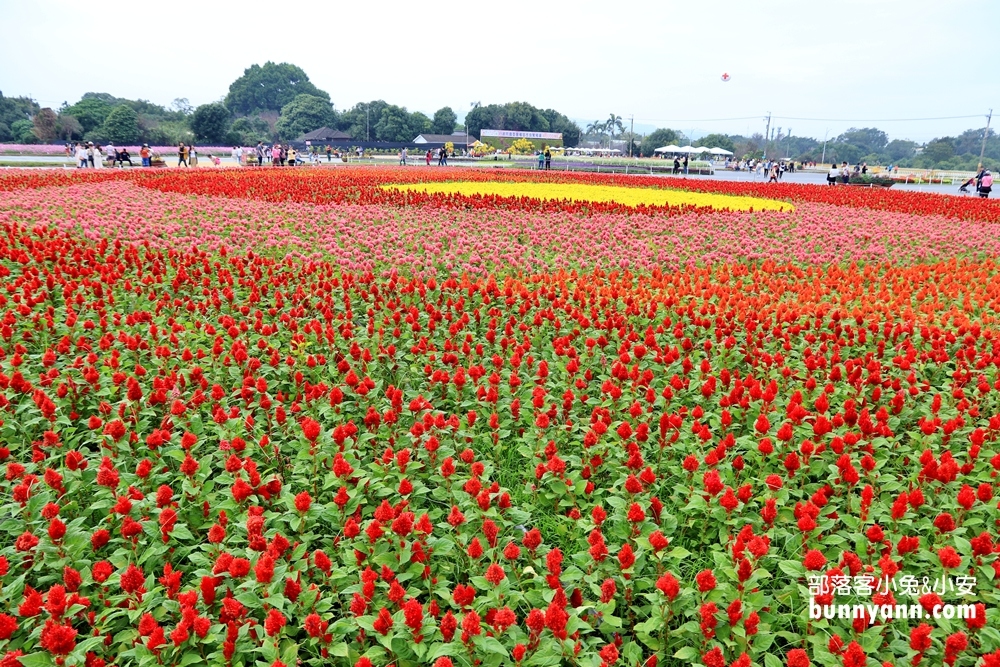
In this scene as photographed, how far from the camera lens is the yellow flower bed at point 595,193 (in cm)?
1739

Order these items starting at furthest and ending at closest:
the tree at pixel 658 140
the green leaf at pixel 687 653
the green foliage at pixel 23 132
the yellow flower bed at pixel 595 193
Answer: the tree at pixel 658 140 → the green foliage at pixel 23 132 → the yellow flower bed at pixel 595 193 → the green leaf at pixel 687 653

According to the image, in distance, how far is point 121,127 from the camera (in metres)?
59.6

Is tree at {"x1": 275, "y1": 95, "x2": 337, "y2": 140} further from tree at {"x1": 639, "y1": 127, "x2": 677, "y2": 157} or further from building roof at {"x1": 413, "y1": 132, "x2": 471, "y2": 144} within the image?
tree at {"x1": 639, "y1": 127, "x2": 677, "y2": 157}

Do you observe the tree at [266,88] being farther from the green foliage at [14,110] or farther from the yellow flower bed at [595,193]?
the yellow flower bed at [595,193]

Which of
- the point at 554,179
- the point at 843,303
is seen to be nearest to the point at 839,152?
the point at 554,179

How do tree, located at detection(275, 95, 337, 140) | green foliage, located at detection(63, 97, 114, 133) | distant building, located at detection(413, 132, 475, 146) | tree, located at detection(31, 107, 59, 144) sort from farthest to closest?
tree, located at detection(275, 95, 337, 140)
distant building, located at detection(413, 132, 475, 146)
green foliage, located at detection(63, 97, 114, 133)
tree, located at detection(31, 107, 59, 144)

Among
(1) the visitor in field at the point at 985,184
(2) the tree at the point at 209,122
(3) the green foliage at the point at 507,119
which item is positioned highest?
(3) the green foliage at the point at 507,119

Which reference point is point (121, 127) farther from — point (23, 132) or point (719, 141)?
point (719, 141)

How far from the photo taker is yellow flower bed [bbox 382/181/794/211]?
685 inches

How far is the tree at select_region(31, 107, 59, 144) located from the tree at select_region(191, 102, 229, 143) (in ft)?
42.1

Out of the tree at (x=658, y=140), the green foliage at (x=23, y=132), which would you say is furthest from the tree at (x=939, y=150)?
the green foliage at (x=23, y=132)

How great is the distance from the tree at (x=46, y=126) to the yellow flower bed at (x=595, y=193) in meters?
54.9

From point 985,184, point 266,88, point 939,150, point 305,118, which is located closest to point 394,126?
point 305,118

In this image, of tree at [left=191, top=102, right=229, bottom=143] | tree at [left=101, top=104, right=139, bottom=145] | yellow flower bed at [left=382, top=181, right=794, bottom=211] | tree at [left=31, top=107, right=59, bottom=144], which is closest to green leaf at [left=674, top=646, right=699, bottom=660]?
yellow flower bed at [left=382, top=181, right=794, bottom=211]
